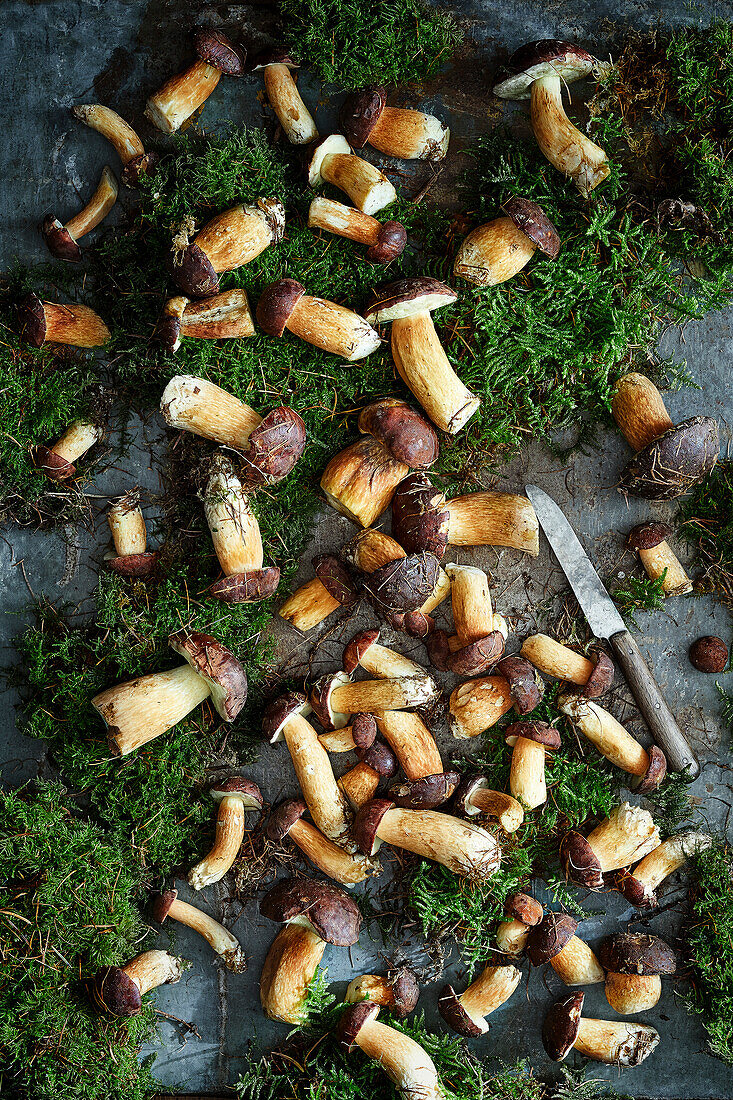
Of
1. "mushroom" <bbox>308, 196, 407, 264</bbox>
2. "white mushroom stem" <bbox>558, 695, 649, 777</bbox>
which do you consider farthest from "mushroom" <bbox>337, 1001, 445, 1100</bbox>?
"mushroom" <bbox>308, 196, 407, 264</bbox>

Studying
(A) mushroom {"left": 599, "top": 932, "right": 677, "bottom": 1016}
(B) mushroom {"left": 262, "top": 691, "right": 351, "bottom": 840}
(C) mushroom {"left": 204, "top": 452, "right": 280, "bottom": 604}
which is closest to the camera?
(C) mushroom {"left": 204, "top": 452, "right": 280, "bottom": 604}

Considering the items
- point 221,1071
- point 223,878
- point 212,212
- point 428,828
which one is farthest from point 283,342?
point 221,1071

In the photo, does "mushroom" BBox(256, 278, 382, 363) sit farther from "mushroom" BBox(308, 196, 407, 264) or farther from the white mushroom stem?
the white mushroom stem

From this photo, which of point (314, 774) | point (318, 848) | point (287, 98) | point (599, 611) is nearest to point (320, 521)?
point (314, 774)

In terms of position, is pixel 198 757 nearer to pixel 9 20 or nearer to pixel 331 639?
pixel 331 639

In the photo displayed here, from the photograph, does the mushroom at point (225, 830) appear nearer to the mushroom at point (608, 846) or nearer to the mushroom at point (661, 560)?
the mushroom at point (608, 846)

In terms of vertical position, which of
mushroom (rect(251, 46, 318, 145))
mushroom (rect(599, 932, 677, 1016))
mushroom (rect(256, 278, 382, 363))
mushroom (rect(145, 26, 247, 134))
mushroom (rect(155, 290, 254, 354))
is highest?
mushroom (rect(145, 26, 247, 134))

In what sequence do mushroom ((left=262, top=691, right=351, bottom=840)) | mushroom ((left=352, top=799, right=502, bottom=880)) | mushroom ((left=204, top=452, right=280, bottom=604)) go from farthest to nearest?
mushroom ((left=262, top=691, right=351, bottom=840)), mushroom ((left=352, top=799, right=502, bottom=880)), mushroom ((left=204, top=452, right=280, bottom=604))
